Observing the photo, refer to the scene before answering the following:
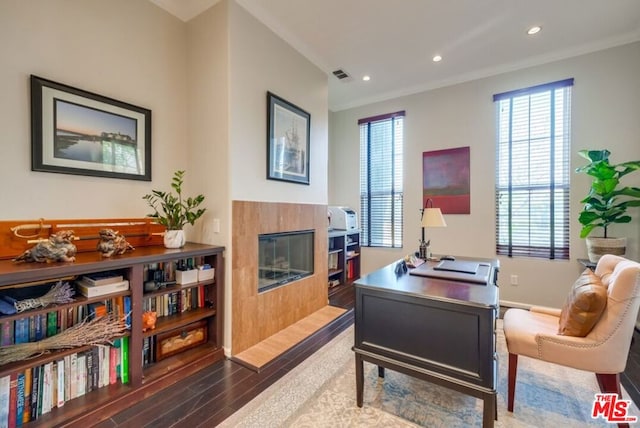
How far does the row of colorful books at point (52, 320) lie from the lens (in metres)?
1.50

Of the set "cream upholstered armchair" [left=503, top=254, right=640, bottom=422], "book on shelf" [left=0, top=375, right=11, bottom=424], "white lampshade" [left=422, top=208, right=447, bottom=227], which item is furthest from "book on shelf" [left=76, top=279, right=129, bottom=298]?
"cream upholstered armchair" [left=503, top=254, right=640, bottom=422]

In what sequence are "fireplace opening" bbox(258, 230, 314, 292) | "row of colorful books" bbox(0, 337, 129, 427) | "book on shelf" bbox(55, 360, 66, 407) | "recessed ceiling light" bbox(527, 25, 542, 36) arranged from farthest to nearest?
"recessed ceiling light" bbox(527, 25, 542, 36)
"fireplace opening" bbox(258, 230, 314, 292)
"book on shelf" bbox(55, 360, 66, 407)
"row of colorful books" bbox(0, 337, 129, 427)

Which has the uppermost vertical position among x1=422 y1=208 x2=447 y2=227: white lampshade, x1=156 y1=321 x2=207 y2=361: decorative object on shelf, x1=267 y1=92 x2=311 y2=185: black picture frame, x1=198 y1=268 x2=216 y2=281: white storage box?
x1=267 y1=92 x2=311 y2=185: black picture frame

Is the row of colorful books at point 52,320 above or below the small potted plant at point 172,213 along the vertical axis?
below

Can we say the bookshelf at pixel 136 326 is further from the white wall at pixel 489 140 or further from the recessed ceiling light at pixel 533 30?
the recessed ceiling light at pixel 533 30

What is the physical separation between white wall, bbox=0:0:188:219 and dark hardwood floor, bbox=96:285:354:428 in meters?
1.39

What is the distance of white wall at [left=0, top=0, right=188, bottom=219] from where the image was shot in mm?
1739

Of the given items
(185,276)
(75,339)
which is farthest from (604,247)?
(75,339)

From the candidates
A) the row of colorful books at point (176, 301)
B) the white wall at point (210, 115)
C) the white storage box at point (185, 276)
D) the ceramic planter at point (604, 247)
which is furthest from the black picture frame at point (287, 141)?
the ceramic planter at point (604, 247)

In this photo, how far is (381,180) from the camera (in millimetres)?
4629

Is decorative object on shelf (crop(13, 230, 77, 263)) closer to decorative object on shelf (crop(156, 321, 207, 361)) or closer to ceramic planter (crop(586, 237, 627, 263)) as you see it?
decorative object on shelf (crop(156, 321, 207, 361))

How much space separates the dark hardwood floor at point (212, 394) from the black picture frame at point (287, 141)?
169cm

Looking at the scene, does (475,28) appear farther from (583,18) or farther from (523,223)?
(523,223)

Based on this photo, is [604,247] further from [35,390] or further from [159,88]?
[35,390]
